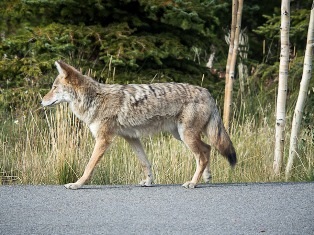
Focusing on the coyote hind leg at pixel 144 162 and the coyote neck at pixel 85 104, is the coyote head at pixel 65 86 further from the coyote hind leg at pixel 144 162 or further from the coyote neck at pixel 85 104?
the coyote hind leg at pixel 144 162

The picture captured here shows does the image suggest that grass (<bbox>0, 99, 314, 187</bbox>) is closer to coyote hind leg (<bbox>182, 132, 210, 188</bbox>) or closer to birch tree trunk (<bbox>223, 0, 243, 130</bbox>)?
birch tree trunk (<bbox>223, 0, 243, 130</bbox>)

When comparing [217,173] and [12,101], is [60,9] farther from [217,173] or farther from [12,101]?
[217,173]

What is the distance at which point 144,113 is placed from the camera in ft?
28.5

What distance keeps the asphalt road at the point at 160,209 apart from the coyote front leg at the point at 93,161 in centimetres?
10

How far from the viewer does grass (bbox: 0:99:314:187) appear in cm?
942

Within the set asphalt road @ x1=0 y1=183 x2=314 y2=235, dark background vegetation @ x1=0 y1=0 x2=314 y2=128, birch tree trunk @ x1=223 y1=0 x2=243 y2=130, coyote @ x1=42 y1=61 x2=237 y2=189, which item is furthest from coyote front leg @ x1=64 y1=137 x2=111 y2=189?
birch tree trunk @ x1=223 y1=0 x2=243 y2=130

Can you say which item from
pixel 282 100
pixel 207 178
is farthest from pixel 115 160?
pixel 282 100

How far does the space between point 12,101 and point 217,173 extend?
384 centimetres

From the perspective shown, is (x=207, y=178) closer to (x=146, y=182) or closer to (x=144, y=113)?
(x=146, y=182)

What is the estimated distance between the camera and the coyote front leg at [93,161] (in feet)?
26.6

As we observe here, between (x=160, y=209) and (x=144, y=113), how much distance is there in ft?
6.31

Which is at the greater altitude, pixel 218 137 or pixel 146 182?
pixel 218 137

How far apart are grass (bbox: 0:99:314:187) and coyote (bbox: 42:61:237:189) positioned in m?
0.84

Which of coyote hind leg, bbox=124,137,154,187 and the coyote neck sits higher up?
the coyote neck
